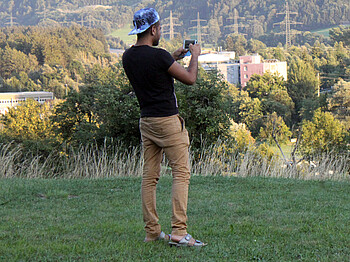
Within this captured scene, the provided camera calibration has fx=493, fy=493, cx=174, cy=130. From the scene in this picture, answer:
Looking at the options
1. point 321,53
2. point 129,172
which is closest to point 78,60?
point 321,53

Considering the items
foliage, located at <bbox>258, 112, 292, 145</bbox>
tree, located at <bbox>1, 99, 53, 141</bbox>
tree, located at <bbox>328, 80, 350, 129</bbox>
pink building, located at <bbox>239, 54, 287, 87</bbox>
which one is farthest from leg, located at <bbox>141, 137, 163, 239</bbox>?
pink building, located at <bbox>239, 54, 287, 87</bbox>

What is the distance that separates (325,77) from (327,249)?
8294 cm

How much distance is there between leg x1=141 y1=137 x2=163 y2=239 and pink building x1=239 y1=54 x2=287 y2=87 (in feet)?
281

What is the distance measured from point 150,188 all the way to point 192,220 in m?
1.02

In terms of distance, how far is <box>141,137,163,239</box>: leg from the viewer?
3539mm

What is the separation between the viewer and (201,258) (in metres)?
3.14

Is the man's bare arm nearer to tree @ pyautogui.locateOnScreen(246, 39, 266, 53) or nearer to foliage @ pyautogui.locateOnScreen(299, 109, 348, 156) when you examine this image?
foliage @ pyautogui.locateOnScreen(299, 109, 348, 156)

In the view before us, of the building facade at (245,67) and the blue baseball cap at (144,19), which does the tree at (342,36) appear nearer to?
the building facade at (245,67)

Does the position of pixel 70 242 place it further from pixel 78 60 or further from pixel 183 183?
pixel 78 60

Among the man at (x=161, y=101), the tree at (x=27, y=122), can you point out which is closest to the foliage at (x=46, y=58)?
the tree at (x=27, y=122)

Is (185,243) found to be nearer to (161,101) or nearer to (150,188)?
(150,188)

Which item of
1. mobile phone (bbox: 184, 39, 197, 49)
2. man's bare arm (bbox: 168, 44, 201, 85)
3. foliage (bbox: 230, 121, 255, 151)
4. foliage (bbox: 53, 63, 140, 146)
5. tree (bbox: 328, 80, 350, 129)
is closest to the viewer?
man's bare arm (bbox: 168, 44, 201, 85)

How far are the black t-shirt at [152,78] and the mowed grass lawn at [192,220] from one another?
96cm

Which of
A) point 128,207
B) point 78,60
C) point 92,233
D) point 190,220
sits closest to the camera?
point 92,233
